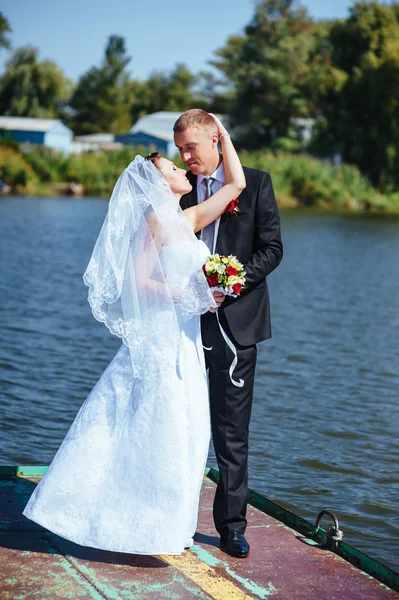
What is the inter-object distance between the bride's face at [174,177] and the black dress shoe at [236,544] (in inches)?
66.5

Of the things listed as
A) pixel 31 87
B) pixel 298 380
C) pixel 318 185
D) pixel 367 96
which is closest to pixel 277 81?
pixel 367 96

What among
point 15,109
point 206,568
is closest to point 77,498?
point 206,568

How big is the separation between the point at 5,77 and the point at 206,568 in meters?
95.7

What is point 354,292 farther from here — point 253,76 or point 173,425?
point 253,76

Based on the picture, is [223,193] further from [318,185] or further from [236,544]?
[318,185]

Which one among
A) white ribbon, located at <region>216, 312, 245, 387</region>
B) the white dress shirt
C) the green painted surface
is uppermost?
the white dress shirt

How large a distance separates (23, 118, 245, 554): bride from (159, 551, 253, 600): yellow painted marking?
0.12m

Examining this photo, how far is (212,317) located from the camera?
4629 mm

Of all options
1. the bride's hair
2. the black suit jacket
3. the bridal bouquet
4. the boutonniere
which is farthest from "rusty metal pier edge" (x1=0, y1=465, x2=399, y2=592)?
the bride's hair

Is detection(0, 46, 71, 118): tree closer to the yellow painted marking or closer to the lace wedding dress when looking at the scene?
the lace wedding dress

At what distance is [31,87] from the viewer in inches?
3755

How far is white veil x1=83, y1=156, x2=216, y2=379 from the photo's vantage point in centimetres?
447

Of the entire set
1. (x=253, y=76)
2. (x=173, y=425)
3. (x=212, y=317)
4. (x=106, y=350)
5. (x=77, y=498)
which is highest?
(x=253, y=76)

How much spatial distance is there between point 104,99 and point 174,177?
92.6 metres
